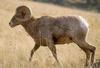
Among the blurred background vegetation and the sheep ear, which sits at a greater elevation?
the sheep ear

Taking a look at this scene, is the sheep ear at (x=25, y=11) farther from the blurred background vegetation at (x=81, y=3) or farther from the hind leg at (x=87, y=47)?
the blurred background vegetation at (x=81, y=3)

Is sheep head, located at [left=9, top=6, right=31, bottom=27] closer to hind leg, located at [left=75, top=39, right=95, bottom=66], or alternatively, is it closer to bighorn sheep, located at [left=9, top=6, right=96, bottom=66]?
bighorn sheep, located at [left=9, top=6, right=96, bottom=66]

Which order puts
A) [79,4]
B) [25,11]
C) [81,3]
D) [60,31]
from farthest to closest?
[81,3] → [79,4] → [25,11] → [60,31]

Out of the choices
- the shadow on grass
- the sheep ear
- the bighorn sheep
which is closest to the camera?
the bighorn sheep

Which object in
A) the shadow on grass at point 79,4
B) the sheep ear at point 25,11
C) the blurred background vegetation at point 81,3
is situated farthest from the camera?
the blurred background vegetation at point 81,3

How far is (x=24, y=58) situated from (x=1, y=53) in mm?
731

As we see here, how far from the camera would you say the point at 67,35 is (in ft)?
45.0

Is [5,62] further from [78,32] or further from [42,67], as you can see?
[78,32]

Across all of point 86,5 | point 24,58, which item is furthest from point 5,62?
point 86,5

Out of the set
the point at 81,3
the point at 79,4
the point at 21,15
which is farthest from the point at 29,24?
the point at 81,3

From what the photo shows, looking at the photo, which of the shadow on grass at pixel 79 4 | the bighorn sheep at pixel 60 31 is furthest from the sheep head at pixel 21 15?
the shadow on grass at pixel 79 4

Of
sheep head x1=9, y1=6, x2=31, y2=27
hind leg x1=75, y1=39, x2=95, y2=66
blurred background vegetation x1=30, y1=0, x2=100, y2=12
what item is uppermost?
sheep head x1=9, y1=6, x2=31, y2=27

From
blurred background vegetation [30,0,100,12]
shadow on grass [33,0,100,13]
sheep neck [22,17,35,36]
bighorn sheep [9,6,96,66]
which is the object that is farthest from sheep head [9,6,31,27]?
shadow on grass [33,0,100,13]

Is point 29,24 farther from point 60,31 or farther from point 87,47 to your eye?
point 87,47
